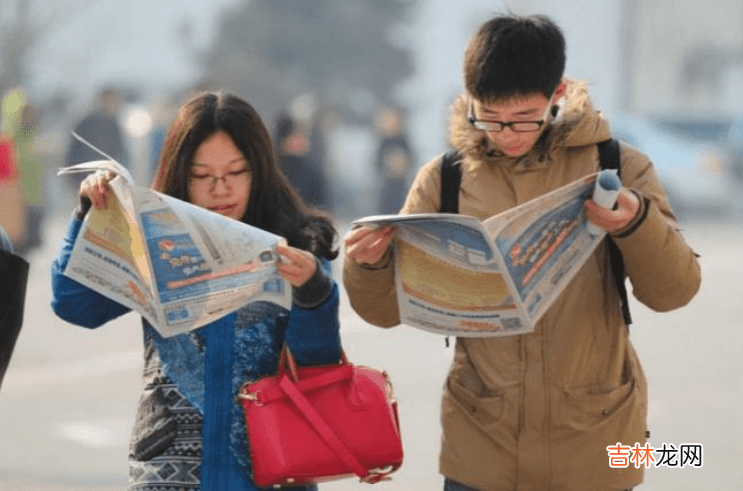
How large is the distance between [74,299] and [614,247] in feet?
3.91

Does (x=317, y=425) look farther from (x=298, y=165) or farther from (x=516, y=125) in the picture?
(x=298, y=165)

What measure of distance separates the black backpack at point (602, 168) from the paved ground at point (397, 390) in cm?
384

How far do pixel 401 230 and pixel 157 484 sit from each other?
0.76 meters

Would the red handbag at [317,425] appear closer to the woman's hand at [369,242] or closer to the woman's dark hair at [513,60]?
the woman's hand at [369,242]

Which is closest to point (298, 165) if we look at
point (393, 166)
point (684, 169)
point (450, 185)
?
point (450, 185)

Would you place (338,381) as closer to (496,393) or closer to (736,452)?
(496,393)

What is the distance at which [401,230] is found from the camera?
4.42 meters

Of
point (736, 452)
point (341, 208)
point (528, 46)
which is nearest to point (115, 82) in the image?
point (341, 208)

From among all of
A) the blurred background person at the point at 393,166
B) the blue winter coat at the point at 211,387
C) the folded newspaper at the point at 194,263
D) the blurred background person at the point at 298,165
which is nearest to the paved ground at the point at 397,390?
the blurred background person at the point at 298,165

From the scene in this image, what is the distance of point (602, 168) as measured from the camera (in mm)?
4523

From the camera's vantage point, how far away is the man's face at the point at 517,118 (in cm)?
446

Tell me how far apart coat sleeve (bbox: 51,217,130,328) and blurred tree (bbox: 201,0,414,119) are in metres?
46.0

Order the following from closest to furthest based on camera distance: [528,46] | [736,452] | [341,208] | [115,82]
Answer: [528,46] < [736,452] < [341,208] < [115,82]

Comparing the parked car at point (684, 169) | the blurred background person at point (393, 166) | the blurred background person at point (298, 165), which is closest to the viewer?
the blurred background person at point (298, 165)
